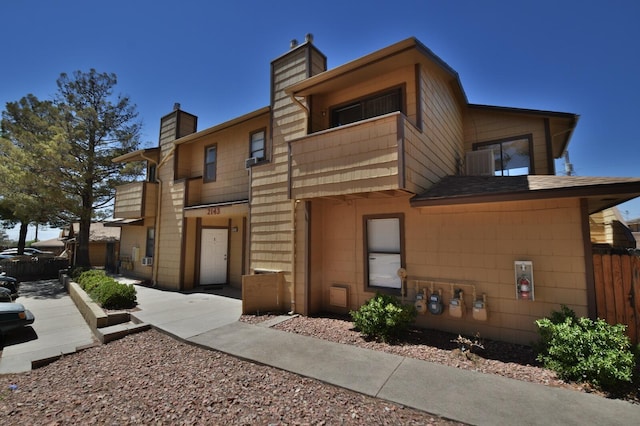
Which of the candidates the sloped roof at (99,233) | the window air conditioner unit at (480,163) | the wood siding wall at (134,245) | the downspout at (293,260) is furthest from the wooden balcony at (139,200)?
the window air conditioner unit at (480,163)

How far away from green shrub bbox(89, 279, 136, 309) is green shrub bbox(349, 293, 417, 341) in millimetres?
6306

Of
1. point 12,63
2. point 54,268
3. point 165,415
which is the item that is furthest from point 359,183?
point 54,268

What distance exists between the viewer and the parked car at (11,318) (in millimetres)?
6331

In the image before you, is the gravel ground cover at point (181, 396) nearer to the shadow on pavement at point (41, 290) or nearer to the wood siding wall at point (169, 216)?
the wood siding wall at point (169, 216)

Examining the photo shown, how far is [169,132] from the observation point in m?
12.8

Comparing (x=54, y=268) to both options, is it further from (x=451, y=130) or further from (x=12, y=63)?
(x=451, y=130)

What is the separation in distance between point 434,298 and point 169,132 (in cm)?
1235

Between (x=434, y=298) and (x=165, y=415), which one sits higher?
(x=434, y=298)

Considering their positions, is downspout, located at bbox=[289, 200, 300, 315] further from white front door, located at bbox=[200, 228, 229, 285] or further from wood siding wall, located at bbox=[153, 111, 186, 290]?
wood siding wall, located at bbox=[153, 111, 186, 290]

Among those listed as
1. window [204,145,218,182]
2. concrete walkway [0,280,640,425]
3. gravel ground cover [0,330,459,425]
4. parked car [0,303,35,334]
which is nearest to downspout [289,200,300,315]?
concrete walkway [0,280,640,425]

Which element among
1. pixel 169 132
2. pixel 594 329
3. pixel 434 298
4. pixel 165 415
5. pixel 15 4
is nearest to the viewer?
pixel 165 415

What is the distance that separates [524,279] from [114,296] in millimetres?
9334

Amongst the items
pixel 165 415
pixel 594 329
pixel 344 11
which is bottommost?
pixel 165 415

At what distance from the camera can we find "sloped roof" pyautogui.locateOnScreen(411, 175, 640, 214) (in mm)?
4363
